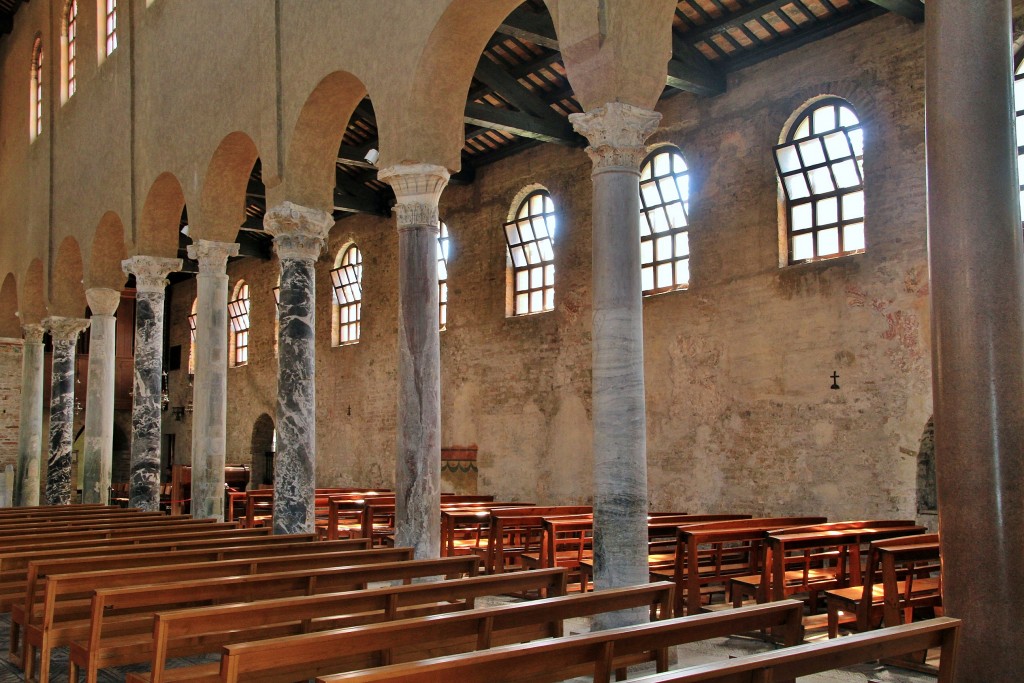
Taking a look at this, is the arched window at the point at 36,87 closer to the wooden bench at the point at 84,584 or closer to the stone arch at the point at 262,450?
the stone arch at the point at 262,450

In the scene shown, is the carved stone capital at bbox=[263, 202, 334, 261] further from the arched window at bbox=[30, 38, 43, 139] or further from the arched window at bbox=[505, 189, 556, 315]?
the arched window at bbox=[30, 38, 43, 139]

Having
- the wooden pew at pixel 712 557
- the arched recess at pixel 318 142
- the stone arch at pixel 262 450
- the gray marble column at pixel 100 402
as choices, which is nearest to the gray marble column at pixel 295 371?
the arched recess at pixel 318 142

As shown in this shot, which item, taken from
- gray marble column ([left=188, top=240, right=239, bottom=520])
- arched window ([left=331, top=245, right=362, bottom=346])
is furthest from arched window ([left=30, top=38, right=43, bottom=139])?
gray marble column ([left=188, top=240, right=239, bottom=520])

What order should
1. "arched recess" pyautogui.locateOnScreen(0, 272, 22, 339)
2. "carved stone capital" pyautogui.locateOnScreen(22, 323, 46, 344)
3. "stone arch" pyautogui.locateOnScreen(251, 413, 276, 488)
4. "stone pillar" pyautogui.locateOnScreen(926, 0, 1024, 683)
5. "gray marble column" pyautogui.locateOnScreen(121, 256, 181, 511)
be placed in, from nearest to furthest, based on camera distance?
1. "stone pillar" pyautogui.locateOnScreen(926, 0, 1024, 683)
2. "gray marble column" pyautogui.locateOnScreen(121, 256, 181, 511)
3. "carved stone capital" pyautogui.locateOnScreen(22, 323, 46, 344)
4. "arched recess" pyautogui.locateOnScreen(0, 272, 22, 339)
5. "stone arch" pyautogui.locateOnScreen(251, 413, 276, 488)

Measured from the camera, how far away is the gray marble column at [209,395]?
1165 centimetres

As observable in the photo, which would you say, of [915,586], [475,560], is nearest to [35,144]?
[475,560]

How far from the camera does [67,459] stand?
17.0m

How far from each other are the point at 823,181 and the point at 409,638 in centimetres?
921

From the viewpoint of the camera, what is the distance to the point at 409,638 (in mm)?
3570

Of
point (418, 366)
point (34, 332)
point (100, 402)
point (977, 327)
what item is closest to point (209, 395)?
point (418, 366)

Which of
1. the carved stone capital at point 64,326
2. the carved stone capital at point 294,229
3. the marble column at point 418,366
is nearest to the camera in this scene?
the marble column at point 418,366

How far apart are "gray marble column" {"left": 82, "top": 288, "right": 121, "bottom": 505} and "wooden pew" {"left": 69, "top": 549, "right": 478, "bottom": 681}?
9.99m

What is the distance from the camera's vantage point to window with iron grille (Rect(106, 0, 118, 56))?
15.9m

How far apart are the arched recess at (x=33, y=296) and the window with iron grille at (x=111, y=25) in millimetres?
4969
